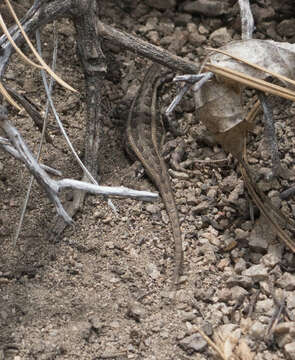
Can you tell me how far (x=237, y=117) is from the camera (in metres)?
3.25

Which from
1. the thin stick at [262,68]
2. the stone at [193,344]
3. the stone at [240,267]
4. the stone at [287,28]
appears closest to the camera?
the stone at [193,344]

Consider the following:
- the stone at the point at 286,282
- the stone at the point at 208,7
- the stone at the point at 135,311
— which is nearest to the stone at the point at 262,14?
the stone at the point at 208,7

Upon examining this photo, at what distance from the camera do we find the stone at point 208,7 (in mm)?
4504

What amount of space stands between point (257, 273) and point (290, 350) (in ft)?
1.52

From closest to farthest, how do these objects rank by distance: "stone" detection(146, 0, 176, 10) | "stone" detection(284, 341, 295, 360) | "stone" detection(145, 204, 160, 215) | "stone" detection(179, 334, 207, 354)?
1. "stone" detection(284, 341, 295, 360)
2. "stone" detection(179, 334, 207, 354)
3. "stone" detection(145, 204, 160, 215)
4. "stone" detection(146, 0, 176, 10)

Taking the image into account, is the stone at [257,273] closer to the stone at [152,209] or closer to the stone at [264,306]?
the stone at [264,306]

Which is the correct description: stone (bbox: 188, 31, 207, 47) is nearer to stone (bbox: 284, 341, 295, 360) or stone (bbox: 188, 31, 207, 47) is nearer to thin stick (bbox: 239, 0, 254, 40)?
thin stick (bbox: 239, 0, 254, 40)

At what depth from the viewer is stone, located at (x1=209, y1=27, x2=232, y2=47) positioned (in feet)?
14.5

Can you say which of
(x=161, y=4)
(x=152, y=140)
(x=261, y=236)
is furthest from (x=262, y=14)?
(x=261, y=236)

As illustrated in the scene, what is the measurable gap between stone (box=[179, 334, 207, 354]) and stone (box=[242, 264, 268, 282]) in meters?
0.42

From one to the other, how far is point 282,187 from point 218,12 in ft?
4.73

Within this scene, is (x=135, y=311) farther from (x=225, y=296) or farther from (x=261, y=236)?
(x=261, y=236)

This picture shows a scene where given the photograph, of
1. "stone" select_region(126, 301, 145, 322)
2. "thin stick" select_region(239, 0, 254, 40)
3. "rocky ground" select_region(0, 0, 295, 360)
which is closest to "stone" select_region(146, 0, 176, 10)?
"rocky ground" select_region(0, 0, 295, 360)

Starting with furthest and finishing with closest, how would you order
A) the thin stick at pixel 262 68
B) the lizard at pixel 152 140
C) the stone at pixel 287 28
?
1. the stone at pixel 287 28
2. the lizard at pixel 152 140
3. the thin stick at pixel 262 68
